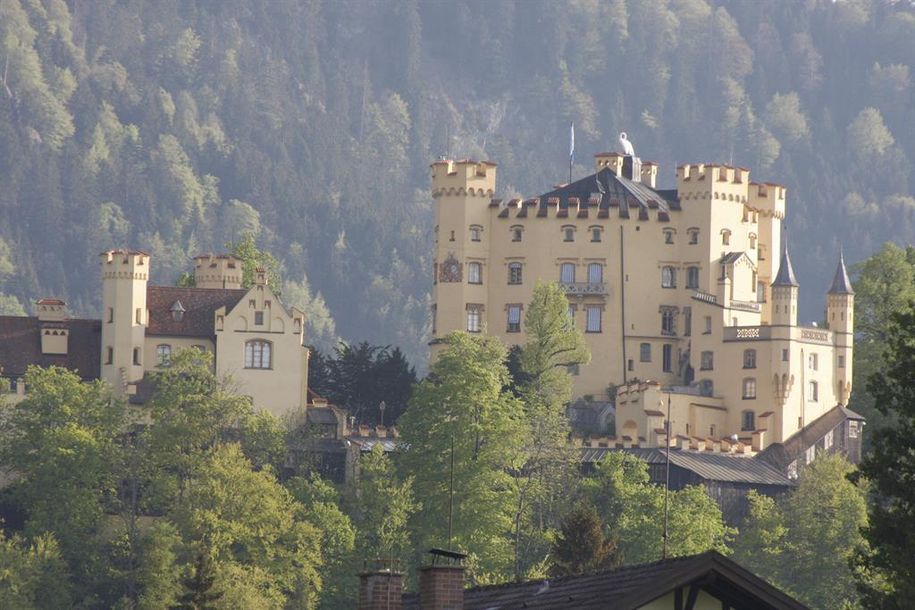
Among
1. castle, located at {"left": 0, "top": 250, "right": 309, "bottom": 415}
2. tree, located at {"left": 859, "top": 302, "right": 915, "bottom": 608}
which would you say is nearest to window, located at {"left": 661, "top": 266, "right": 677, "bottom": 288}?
castle, located at {"left": 0, "top": 250, "right": 309, "bottom": 415}

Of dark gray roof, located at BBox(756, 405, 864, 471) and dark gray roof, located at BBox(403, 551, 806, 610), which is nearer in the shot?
dark gray roof, located at BBox(403, 551, 806, 610)

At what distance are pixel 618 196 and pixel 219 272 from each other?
707 inches

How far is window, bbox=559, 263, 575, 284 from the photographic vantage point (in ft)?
471

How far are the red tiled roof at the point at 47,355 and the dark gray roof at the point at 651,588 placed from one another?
8420cm

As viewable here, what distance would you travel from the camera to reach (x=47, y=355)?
137 metres

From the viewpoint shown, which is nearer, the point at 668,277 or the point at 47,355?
the point at 47,355

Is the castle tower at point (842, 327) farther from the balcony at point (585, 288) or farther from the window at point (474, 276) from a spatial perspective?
the window at point (474, 276)

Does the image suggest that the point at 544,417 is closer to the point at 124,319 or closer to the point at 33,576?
the point at 124,319

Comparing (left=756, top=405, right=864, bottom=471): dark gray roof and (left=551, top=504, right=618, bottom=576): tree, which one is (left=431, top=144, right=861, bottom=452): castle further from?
(left=551, top=504, right=618, bottom=576): tree

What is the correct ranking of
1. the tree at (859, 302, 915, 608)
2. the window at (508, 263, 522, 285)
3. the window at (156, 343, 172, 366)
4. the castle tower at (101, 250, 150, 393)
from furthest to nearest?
the window at (508, 263, 522, 285), the castle tower at (101, 250, 150, 393), the window at (156, 343, 172, 366), the tree at (859, 302, 915, 608)

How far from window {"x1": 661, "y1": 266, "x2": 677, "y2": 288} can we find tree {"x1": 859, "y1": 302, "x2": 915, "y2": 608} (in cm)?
8740

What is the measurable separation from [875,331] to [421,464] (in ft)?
88.4

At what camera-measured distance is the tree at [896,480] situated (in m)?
52.8

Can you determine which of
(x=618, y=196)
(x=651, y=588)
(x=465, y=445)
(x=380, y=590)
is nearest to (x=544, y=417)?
(x=465, y=445)
